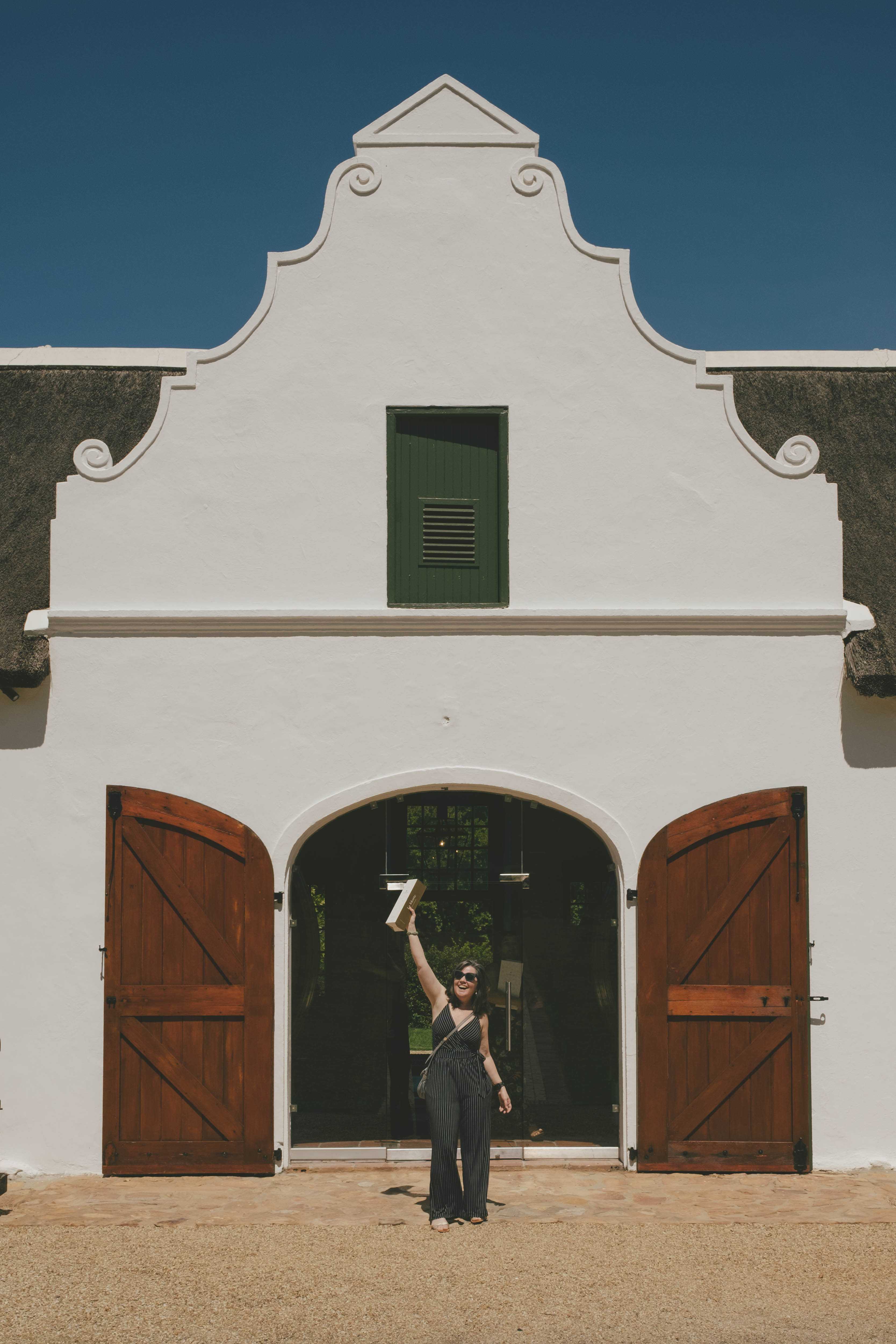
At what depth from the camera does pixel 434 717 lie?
28.4ft

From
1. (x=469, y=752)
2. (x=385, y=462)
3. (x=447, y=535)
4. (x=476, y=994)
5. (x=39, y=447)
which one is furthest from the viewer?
(x=39, y=447)

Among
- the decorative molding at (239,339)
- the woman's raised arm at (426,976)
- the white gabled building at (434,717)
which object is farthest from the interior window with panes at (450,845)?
the decorative molding at (239,339)

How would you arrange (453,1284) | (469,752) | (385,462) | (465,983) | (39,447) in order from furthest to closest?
1. (39,447)
2. (385,462)
3. (469,752)
4. (465,983)
5. (453,1284)

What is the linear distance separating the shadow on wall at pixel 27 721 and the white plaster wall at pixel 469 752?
2 centimetres

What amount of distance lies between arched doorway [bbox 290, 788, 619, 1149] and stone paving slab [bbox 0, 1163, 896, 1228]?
0.52 m

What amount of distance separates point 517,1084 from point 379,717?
3.04m

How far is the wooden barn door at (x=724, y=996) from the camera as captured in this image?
27.5 ft

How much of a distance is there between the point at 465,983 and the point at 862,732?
3591 mm

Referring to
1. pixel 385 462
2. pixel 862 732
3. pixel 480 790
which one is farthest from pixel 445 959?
pixel 385 462

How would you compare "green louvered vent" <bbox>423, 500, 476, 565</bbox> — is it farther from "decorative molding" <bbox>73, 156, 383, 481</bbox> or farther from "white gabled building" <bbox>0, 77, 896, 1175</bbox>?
"decorative molding" <bbox>73, 156, 383, 481</bbox>

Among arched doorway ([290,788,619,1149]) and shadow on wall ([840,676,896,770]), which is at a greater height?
shadow on wall ([840,676,896,770])

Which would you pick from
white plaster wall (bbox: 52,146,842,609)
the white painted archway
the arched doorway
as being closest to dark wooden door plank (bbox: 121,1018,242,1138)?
the white painted archway

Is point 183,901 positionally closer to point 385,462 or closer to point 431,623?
point 431,623

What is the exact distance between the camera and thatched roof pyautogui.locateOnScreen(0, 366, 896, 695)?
28.4 feet
